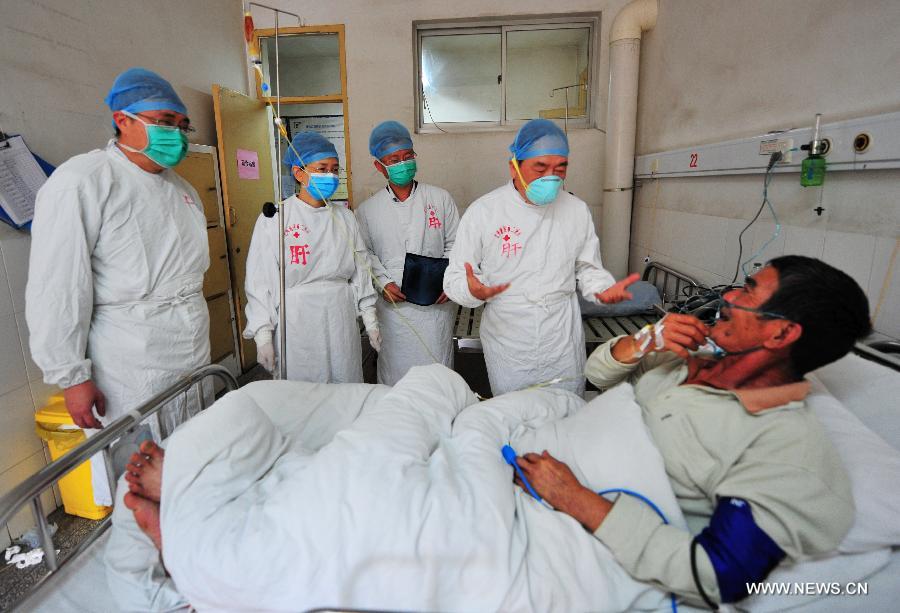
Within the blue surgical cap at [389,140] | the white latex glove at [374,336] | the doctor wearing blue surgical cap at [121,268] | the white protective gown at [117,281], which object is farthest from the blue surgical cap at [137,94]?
the white latex glove at [374,336]

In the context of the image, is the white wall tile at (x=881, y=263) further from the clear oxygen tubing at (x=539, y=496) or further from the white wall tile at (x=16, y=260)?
the white wall tile at (x=16, y=260)

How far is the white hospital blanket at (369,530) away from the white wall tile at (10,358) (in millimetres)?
1516

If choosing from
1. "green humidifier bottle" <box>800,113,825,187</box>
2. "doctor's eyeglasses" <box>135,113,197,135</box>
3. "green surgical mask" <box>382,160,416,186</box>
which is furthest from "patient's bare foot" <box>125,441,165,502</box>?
"green humidifier bottle" <box>800,113,825,187</box>

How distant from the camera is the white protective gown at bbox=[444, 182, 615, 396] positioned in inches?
81.3

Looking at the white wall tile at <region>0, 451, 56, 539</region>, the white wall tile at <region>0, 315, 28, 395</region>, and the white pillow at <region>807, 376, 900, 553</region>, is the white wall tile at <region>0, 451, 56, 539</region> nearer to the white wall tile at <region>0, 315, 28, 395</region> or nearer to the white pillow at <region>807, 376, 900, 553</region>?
the white wall tile at <region>0, 315, 28, 395</region>

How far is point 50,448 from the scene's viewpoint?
2314 mm

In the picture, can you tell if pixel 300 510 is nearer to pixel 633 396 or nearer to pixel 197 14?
pixel 633 396

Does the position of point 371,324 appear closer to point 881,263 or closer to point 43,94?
point 43,94

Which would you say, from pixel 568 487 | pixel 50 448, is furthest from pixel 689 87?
pixel 50 448

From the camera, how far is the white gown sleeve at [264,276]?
2217 millimetres

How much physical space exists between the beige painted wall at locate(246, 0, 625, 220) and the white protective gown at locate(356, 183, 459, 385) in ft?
4.51

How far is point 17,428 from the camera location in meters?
2.20

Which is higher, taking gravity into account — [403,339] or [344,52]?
[344,52]

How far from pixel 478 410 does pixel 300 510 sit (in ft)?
2.08
